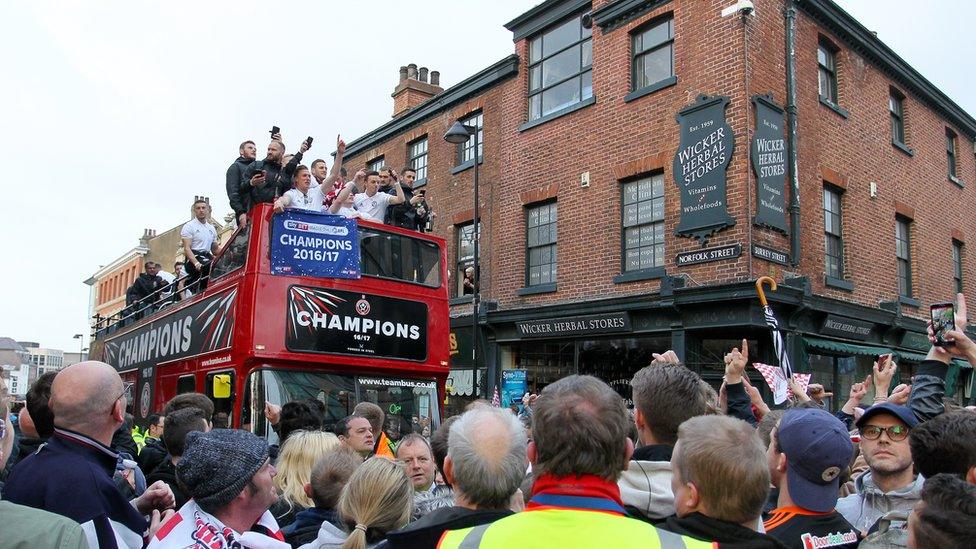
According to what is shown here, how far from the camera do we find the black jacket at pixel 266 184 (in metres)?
10.3

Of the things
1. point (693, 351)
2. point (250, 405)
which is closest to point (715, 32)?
point (693, 351)

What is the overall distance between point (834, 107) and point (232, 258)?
10914 mm

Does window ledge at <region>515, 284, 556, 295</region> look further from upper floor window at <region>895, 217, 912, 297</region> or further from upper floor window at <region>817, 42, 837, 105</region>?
upper floor window at <region>895, 217, 912, 297</region>

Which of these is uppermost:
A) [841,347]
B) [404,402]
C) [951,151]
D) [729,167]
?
[951,151]

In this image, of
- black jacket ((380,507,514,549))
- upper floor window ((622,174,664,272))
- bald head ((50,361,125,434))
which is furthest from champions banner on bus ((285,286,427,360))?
black jacket ((380,507,514,549))

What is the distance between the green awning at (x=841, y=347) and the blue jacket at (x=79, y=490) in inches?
456

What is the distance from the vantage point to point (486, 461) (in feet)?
8.86

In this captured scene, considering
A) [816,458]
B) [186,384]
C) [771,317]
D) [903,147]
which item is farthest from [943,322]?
[903,147]

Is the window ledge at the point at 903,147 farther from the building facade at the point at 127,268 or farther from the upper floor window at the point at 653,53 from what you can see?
the building facade at the point at 127,268

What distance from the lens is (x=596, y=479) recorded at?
7.22 ft

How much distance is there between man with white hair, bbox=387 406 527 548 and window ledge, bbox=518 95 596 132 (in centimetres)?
1256

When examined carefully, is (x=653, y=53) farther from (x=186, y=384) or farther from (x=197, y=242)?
(x=186, y=384)

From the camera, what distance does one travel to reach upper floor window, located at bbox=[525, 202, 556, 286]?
15270 millimetres

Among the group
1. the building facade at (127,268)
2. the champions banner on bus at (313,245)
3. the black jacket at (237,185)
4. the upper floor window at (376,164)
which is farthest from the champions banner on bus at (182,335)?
the building facade at (127,268)
